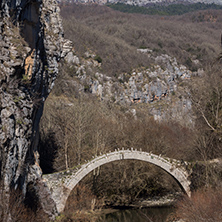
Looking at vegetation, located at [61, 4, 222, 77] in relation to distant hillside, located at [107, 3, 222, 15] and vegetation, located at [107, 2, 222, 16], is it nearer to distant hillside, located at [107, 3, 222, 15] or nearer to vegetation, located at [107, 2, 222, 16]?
vegetation, located at [107, 2, 222, 16]

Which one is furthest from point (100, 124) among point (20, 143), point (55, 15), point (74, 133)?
point (20, 143)

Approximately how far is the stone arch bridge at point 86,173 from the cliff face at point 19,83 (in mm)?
2970

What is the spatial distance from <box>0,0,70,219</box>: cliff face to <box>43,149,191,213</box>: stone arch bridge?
9.75 feet

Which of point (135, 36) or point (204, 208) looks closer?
point (204, 208)

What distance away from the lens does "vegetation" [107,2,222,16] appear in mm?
146125

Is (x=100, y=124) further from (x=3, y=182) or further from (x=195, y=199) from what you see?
(x=3, y=182)

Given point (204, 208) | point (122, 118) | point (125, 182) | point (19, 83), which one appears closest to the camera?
point (19, 83)

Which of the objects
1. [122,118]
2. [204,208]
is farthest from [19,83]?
[122,118]

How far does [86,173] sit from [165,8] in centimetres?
14672

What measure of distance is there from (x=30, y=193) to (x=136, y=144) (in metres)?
14.1

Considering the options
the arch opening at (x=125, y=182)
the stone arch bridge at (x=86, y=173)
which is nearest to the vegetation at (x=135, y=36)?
the arch opening at (x=125, y=182)

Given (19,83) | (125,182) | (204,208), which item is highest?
(19,83)

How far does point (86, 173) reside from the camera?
67.7 ft

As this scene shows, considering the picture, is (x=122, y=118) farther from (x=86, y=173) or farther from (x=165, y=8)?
(x=165, y=8)
